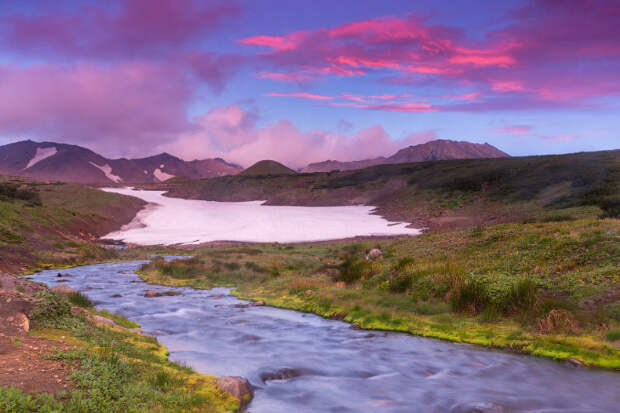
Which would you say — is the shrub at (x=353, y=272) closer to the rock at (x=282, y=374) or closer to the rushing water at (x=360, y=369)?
the rushing water at (x=360, y=369)

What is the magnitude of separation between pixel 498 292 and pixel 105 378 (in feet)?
56.6

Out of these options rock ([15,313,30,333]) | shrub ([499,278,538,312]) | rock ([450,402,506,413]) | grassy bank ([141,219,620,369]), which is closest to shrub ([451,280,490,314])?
grassy bank ([141,219,620,369])

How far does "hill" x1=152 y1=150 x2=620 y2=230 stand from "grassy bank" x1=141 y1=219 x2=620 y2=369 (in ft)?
85.4

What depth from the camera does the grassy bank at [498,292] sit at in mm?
16328

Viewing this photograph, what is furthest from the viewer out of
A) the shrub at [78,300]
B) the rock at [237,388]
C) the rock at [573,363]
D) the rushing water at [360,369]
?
the shrub at [78,300]

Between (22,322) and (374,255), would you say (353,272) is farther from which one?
(22,322)

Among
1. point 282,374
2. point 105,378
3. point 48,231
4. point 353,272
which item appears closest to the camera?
point 105,378

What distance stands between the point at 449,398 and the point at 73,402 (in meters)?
10.1

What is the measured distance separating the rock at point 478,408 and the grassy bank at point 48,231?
42.4 metres

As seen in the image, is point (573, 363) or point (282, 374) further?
point (282, 374)

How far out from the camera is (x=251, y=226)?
101938mm

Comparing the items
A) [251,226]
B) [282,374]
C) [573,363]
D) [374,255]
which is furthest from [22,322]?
[251,226]

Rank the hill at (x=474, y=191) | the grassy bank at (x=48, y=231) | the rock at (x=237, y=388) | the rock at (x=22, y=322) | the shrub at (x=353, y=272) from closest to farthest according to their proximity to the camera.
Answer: the rock at (x=22, y=322) < the rock at (x=237, y=388) < the shrub at (x=353, y=272) < the grassy bank at (x=48, y=231) < the hill at (x=474, y=191)

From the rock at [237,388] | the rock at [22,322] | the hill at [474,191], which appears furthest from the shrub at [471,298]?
the hill at [474,191]
